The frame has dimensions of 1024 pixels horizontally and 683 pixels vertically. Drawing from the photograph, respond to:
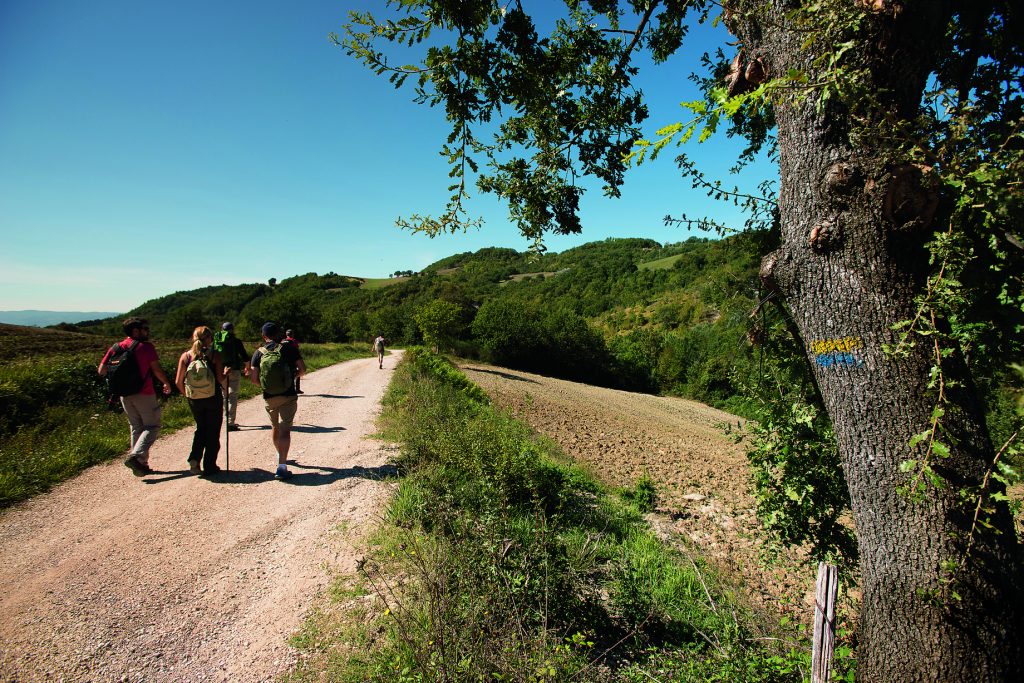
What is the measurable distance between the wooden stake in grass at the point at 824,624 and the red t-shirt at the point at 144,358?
6947 mm

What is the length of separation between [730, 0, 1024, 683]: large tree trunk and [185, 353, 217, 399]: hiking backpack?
20.9 feet

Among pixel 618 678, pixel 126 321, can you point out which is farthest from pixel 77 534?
pixel 618 678

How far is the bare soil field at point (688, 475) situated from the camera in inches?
220

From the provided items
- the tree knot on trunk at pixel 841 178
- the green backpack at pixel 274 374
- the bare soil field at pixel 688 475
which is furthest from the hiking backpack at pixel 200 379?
the tree knot on trunk at pixel 841 178

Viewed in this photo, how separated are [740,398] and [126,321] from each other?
677 cm

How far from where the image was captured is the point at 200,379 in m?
5.66

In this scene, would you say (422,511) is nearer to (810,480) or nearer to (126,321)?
(810,480)

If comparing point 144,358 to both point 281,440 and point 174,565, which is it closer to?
point 281,440

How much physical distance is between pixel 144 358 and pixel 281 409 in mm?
1713

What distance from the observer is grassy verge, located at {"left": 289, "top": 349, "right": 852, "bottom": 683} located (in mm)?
2715

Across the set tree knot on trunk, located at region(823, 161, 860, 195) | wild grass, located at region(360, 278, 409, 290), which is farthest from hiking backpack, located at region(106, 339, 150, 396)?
wild grass, located at region(360, 278, 409, 290)

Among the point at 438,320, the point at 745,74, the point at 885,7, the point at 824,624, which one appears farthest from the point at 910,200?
the point at 438,320

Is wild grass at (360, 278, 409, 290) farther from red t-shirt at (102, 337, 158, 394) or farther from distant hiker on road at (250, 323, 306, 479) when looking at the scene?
distant hiker on road at (250, 323, 306, 479)

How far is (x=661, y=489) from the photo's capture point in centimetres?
943
